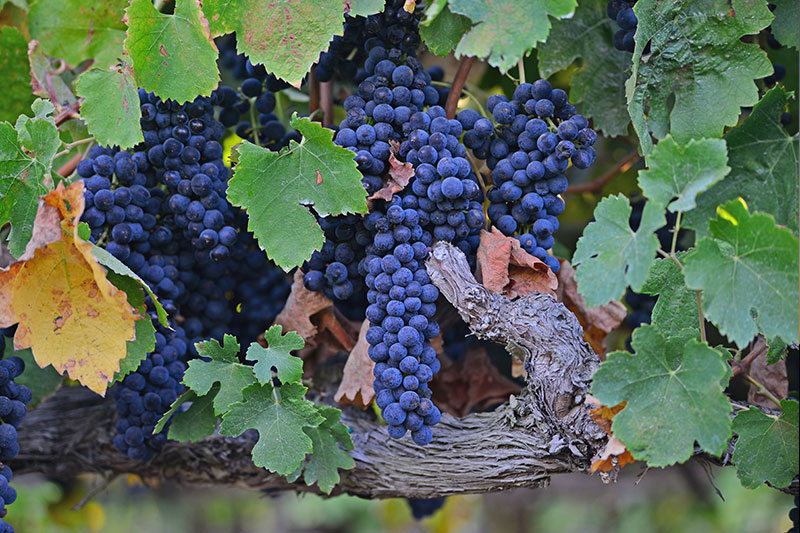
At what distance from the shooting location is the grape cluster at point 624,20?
1081mm

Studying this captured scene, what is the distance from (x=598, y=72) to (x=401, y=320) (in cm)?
59

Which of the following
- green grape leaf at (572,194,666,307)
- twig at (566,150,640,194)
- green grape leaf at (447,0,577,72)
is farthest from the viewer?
twig at (566,150,640,194)

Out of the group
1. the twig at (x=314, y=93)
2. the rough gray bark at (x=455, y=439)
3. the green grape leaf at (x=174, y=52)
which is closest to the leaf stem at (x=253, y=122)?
the twig at (x=314, y=93)

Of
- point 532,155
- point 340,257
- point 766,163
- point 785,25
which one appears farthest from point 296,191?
point 785,25

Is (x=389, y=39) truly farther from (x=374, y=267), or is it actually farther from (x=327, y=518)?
(x=327, y=518)

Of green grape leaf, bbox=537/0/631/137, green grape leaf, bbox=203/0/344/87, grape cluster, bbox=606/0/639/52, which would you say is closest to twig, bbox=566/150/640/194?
green grape leaf, bbox=537/0/631/137

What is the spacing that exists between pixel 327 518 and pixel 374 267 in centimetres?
448

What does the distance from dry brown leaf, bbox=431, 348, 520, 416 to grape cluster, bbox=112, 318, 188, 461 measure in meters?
0.44

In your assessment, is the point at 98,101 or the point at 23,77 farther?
the point at 23,77

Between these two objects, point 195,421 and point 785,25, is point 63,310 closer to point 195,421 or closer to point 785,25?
point 195,421

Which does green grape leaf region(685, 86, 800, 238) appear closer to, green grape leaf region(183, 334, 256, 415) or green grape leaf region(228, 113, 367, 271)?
green grape leaf region(228, 113, 367, 271)

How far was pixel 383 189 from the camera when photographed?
1003mm

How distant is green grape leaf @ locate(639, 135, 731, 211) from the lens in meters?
0.84

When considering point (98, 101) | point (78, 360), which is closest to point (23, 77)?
point (98, 101)
